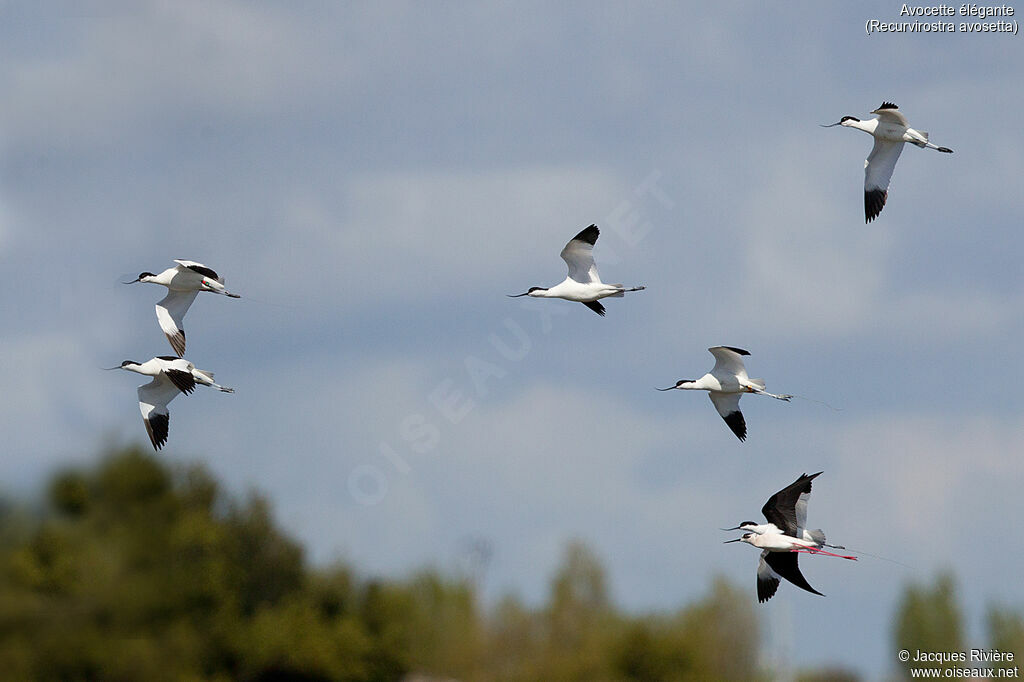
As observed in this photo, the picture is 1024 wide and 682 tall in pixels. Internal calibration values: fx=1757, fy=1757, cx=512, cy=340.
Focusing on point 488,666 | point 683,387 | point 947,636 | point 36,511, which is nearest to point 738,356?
point 683,387

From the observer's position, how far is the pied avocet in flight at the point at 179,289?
25.3m

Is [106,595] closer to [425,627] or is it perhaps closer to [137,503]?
[137,503]

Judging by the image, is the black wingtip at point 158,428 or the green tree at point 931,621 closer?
the black wingtip at point 158,428

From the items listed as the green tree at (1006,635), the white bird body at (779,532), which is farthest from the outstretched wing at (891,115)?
the green tree at (1006,635)

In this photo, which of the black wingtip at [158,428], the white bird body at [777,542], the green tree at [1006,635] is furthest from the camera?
the green tree at [1006,635]

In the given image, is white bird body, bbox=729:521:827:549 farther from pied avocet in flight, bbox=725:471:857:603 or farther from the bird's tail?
the bird's tail

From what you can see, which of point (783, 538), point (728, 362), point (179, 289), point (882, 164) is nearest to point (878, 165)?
point (882, 164)

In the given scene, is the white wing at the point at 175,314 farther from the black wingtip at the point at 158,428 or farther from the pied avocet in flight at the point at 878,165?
the pied avocet in flight at the point at 878,165

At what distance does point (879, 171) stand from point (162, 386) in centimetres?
1099

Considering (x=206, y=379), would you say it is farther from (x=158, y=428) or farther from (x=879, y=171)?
(x=879, y=171)

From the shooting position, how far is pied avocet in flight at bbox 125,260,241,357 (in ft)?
83.0

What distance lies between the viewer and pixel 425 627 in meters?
36.6

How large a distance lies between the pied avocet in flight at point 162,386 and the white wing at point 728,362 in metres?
7.08

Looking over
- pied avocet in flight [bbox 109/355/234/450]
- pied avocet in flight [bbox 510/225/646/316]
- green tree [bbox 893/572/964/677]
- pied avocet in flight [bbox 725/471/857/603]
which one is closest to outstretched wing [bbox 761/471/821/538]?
pied avocet in flight [bbox 725/471/857/603]
